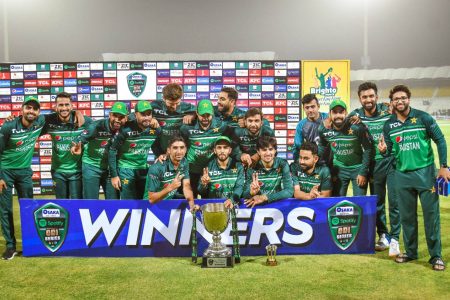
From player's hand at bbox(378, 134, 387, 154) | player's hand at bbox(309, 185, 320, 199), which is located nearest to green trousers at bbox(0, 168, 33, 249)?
player's hand at bbox(309, 185, 320, 199)

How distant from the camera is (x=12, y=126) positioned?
17.6ft

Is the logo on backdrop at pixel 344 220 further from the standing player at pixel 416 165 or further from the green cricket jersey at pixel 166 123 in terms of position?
the green cricket jersey at pixel 166 123

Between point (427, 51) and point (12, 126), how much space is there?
4066cm

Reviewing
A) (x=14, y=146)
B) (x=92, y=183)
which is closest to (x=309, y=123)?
(x=92, y=183)

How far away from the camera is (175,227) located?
5125 millimetres

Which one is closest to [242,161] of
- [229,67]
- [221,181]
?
[221,181]

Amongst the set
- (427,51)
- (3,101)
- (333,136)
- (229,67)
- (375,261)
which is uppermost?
(427,51)

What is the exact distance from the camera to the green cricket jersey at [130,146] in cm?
559

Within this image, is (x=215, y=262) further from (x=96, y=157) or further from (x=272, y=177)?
(x=96, y=157)

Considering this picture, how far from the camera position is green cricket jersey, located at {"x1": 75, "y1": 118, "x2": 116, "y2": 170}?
19.2 feet

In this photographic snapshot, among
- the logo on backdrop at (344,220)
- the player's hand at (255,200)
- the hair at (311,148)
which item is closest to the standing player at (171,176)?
the player's hand at (255,200)

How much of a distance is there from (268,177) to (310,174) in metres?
0.58

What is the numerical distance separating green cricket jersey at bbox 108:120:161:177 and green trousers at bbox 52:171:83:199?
0.67 metres

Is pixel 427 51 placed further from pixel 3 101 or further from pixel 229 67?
pixel 3 101
